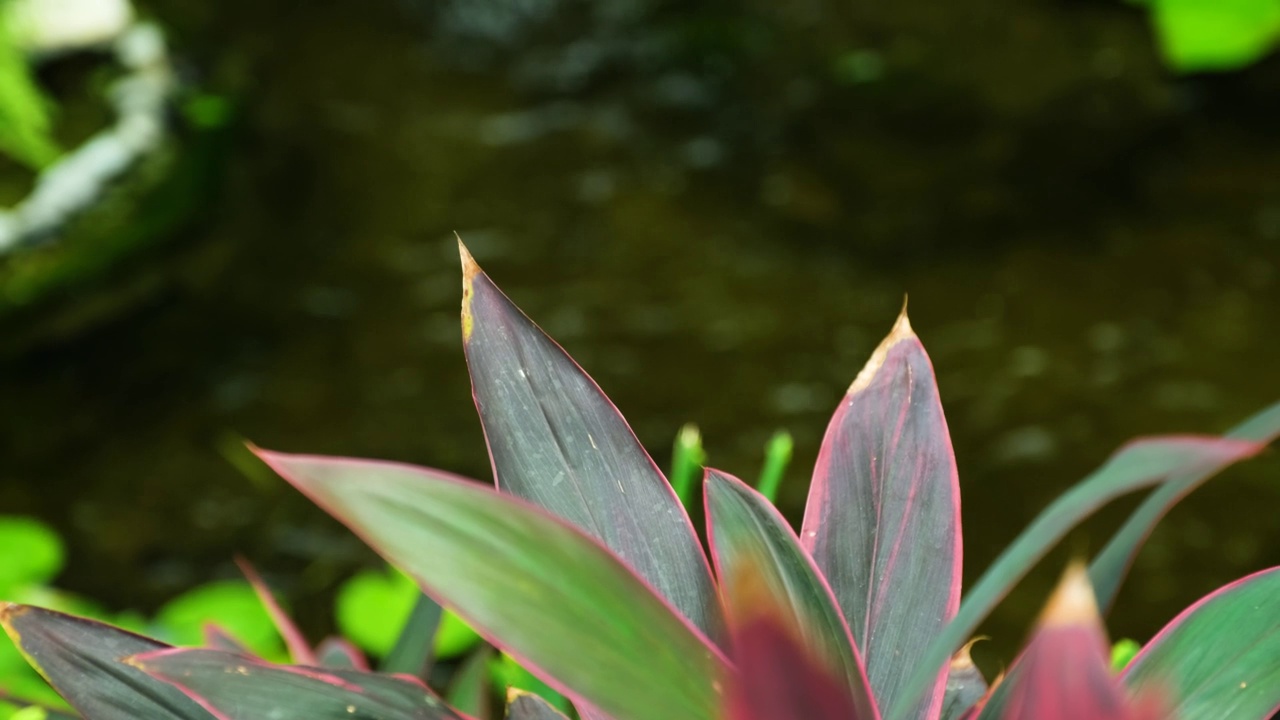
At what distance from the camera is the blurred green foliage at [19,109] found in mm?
2111

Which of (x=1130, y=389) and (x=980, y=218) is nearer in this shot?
(x=1130, y=389)

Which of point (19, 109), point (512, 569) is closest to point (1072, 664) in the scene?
point (512, 569)

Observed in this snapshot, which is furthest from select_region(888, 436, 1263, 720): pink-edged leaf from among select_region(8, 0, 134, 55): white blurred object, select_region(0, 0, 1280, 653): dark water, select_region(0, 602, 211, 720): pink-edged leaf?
select_region(8, 0, 134, 55): white blurred object

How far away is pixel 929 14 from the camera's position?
3.03m

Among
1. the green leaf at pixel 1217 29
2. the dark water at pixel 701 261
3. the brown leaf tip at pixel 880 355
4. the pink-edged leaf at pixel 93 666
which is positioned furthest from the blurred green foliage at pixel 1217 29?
the pink-edged leaf at pixel 93 666

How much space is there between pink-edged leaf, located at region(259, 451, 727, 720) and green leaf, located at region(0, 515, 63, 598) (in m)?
1.35

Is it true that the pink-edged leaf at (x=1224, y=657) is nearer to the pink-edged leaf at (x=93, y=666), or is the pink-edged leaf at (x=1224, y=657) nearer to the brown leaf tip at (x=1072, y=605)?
the brown leaf tip at (x=1072, y=605)

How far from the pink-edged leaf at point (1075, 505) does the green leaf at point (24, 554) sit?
1.43 metres

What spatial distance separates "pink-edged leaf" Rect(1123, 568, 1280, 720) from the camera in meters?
0.31

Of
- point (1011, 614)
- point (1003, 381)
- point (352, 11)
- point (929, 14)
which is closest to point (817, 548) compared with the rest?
point (1011, 614)

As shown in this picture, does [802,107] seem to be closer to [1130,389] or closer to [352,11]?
[1130,389]

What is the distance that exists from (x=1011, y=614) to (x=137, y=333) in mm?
1742

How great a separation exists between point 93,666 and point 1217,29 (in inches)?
102

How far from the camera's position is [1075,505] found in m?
0.25
